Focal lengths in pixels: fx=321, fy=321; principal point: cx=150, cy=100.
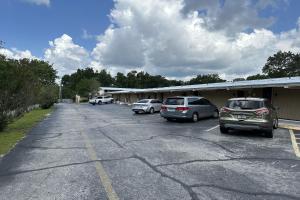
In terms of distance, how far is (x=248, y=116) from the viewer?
12.9m

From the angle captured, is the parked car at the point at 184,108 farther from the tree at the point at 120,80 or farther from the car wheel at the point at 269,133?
the tree at the point at 120,80

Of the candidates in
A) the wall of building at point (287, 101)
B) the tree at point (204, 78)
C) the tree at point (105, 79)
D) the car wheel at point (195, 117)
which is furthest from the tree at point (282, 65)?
the tree at point (105, 79)

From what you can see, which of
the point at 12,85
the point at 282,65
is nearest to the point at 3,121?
the point at 12,85

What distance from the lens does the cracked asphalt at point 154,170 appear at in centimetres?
549

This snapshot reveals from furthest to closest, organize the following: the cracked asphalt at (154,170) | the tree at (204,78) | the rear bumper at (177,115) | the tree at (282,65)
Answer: the tree at (204,78), the tree at (282,65), the rear bumper at (177,115), the cracked asphalt at (154,170)

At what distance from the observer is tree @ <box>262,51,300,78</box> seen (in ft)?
228

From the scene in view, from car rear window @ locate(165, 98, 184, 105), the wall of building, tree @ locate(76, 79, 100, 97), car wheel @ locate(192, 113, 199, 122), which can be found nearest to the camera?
car rear window @ locate(165, 98, 184, 105)

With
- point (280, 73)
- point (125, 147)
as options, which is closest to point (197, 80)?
point (280, 73)

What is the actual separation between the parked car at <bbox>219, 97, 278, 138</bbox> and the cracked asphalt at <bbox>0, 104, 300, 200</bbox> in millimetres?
1328

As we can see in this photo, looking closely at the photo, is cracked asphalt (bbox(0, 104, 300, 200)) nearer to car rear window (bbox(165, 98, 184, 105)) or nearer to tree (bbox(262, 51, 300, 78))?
car rear window (bbox(165, 98, 184, 105))

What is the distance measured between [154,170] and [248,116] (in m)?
7.06

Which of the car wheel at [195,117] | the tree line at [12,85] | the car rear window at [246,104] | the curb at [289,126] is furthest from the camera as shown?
the car wheel at [195,117]

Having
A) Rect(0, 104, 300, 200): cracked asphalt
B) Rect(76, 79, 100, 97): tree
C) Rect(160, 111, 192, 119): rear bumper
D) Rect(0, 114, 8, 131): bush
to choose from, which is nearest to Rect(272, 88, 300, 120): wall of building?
Rect(160, 111, 192, 119): rear bumper

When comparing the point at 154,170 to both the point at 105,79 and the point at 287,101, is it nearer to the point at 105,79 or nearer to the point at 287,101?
the point at 287,101
